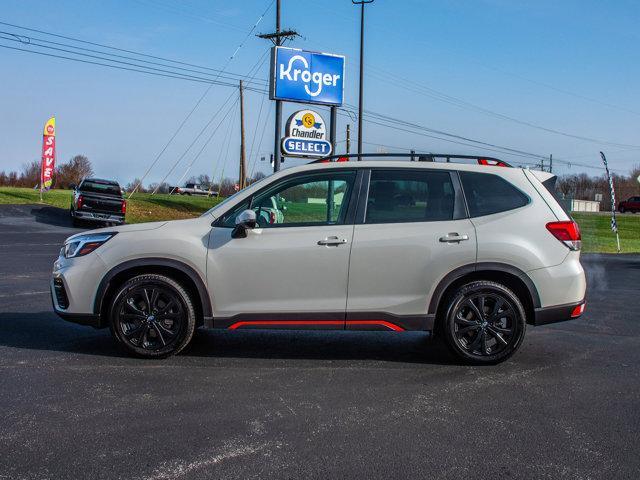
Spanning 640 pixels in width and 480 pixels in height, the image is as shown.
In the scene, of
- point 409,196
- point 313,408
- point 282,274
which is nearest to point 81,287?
point 282,274

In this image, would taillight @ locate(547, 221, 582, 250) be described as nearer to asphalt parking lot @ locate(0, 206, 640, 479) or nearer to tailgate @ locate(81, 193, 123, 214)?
asphalt parking lot @ locate(0, 206, 640, 479)

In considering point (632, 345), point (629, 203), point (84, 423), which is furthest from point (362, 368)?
point (629, 203)

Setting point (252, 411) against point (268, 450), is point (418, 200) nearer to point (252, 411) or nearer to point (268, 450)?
point (252, 411)

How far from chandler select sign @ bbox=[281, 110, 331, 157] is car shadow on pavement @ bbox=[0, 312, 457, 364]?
47.3 feet

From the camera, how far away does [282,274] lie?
5.80 metres

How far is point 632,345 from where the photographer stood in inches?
277

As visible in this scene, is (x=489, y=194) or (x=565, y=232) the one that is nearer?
(x=565, y=232)

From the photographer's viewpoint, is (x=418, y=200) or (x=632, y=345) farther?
(x=632, y=345)

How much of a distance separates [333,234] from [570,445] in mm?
2646

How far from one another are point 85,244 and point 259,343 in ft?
6.64

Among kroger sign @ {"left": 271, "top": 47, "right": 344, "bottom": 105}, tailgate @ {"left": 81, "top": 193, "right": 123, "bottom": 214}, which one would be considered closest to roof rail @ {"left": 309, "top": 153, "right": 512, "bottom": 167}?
kroger sign @ {"left": 271, "top": 47, "right": 344, "bottom": 105}

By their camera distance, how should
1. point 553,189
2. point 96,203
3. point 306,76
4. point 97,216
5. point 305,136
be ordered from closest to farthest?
point 553,189 < point 305,136 < point 306,76 < point 96,203 < point 97,216

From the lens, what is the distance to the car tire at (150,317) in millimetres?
5898

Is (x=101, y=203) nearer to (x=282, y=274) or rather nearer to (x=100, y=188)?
(x=100, y=188)
